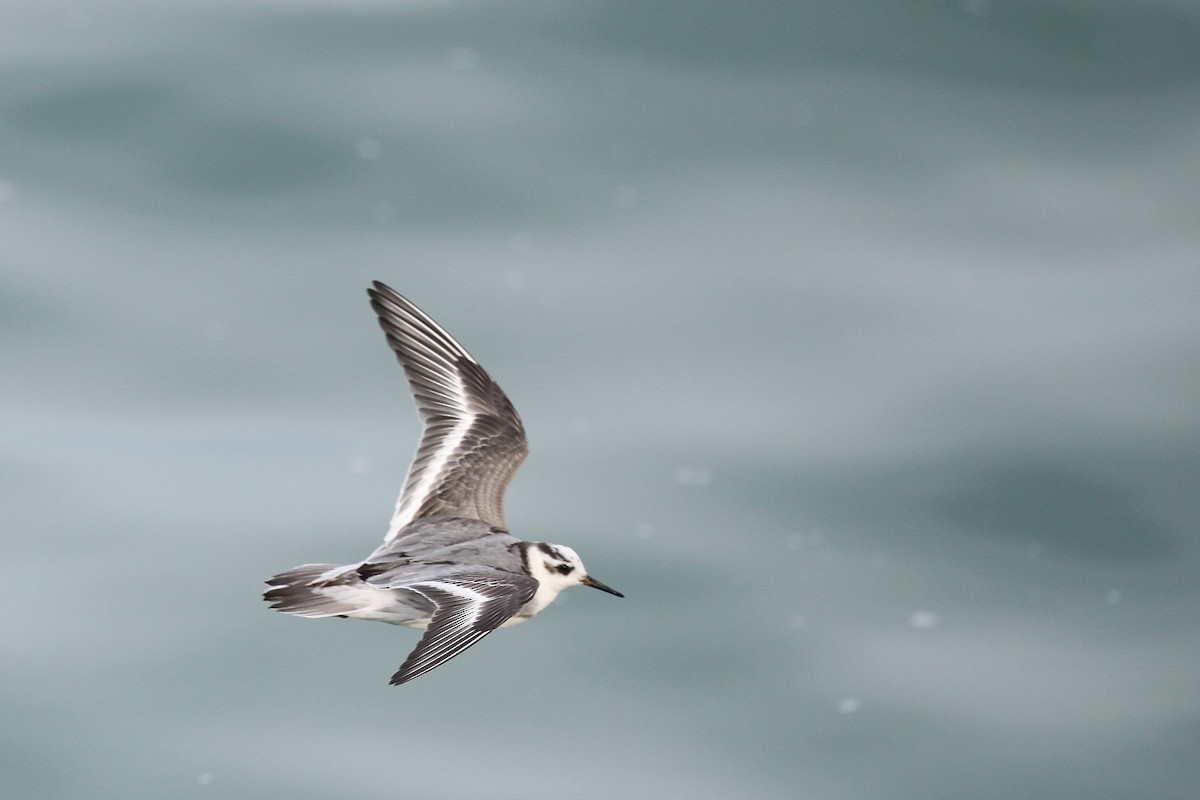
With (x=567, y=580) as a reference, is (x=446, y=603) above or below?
below

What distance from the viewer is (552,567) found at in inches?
271

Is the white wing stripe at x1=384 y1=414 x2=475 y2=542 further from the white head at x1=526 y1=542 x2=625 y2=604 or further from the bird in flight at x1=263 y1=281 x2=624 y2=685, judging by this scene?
the white head at x1=526 y1=542 x2=625 y2=604

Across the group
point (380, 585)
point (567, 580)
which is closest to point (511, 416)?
point (567, 580)

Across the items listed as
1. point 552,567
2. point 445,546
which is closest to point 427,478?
point 445,546

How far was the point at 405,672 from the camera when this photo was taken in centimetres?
551

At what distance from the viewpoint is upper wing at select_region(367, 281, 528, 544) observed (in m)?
7.48

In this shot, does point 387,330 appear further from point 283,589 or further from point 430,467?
point 283,589

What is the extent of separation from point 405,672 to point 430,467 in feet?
7.14

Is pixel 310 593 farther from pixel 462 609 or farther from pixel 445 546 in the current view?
pixel 462 609

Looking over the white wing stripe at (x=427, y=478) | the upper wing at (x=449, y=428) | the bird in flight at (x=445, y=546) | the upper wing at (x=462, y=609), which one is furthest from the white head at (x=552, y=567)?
the white wing stripe at (x=427, y=478)

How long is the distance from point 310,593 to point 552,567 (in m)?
0.96

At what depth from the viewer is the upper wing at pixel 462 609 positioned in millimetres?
5680

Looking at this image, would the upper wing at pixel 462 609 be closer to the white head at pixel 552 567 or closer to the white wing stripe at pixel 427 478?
the white head at pixel 552 567

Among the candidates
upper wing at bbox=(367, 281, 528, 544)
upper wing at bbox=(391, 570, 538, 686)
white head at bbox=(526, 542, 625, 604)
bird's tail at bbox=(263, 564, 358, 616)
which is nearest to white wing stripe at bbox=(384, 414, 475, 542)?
upper wing at bbox=(367, 281, 528, 544)
